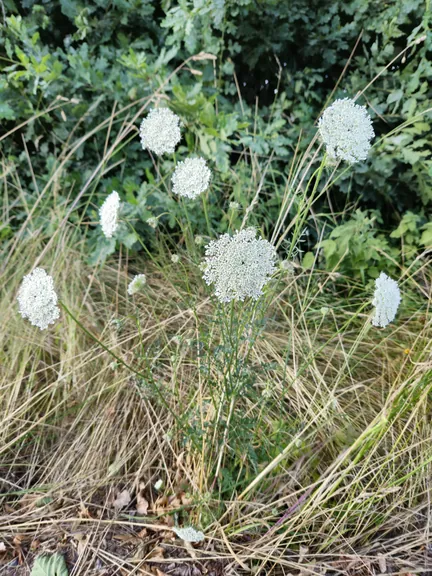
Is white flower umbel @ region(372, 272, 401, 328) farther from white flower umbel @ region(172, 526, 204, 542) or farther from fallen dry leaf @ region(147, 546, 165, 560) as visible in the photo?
fallen dry leaf @ region(147, 546, 165, 560)

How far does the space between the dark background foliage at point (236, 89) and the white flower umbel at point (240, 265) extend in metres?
1.02

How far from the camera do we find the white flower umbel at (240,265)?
107 cm

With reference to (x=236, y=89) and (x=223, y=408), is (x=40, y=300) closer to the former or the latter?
(x=223, y=408)

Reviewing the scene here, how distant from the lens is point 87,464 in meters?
1.72

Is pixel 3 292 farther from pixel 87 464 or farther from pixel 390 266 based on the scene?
pixel 390 266

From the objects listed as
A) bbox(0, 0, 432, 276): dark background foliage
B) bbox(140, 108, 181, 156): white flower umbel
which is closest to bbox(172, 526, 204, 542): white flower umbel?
bbox(140, 108, 181, 156): white flower umbel

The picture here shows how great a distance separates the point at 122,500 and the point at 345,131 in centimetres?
126

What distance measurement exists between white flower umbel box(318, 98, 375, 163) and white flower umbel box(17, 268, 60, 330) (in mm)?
710

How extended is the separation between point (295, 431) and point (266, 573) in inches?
15.8

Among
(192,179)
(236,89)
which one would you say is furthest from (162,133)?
(236,89)

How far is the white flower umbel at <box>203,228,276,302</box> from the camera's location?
1069 millimetres

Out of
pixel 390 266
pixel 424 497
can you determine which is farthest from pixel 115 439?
pixel 390 266

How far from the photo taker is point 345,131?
3.81ft

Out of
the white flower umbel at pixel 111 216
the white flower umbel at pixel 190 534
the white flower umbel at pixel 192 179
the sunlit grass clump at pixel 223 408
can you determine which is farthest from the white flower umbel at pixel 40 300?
the white flower umbel at pixel 190 534
